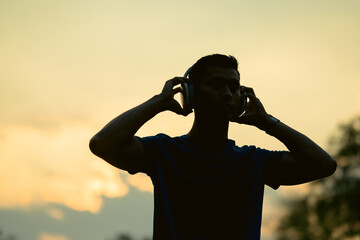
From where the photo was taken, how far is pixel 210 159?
3447 millimetres

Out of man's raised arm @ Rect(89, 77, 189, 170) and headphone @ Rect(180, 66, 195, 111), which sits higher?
headphone @ Rect(180, 66, 195, 111)

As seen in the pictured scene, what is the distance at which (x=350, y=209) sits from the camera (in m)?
30.9

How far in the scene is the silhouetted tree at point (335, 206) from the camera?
99.5 ft

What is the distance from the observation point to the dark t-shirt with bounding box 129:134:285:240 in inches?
128

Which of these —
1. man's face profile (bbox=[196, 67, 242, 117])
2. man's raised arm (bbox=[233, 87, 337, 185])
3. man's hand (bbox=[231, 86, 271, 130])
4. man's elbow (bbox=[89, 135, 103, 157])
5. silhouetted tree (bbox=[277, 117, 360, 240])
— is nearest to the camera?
man's elbow (bbox=[89, 135, 103, 157])

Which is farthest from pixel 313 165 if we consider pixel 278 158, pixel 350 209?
pixel 350 209

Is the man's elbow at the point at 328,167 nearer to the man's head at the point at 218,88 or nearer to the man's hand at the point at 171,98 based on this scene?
the man's head at the point at 218,88

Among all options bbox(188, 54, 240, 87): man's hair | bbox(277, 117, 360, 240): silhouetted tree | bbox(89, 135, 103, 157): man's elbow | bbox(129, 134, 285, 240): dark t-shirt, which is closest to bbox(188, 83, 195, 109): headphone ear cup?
bbox(188, 54, 240, 87): man's hair

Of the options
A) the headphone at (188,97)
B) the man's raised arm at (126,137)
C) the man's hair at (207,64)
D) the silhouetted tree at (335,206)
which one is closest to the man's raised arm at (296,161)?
the headphone at (188,97)

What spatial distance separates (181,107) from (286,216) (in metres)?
31.1

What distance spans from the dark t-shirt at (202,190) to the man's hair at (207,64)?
50 centimetres

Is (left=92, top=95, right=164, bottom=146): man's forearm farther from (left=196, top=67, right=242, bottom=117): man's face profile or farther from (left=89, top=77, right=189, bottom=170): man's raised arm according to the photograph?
(left=196, top=67, right=242, bottom=117): man's face profile

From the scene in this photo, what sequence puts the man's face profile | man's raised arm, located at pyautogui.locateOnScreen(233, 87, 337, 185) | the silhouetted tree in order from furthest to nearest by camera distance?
the silhouetted tree
man's raised arm, located at pyautogui.locateOnScreen(233, 87, 337, 185)
the man's face profile

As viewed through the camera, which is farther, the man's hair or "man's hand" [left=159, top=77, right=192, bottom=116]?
the man's hair
